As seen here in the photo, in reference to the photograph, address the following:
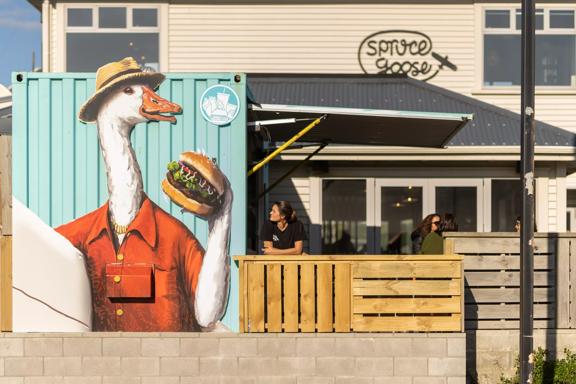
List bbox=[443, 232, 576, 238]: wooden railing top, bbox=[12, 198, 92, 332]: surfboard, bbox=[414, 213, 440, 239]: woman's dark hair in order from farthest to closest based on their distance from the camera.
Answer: bbox=[414, 213, 440, 239]: woman's dark hair
bbox=[443, 232, 576, 238]: wooden railing top
bbox=[12, 198, 92, 332]: surfboard

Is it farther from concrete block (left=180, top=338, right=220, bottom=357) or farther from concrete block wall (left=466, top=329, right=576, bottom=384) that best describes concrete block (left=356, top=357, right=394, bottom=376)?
concrete block wall (left=466, top=329, right=576, bottom=384)

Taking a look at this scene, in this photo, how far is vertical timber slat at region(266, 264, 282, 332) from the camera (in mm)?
10055

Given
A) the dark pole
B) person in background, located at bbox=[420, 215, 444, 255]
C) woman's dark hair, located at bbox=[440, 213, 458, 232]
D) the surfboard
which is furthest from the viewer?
woman's dark hair, located at bbox=[440, 213, 458, 232]

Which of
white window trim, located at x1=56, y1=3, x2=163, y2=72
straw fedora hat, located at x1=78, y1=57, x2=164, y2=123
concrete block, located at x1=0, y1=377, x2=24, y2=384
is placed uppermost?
white window trim, located at x1=56, y1=3, x2=163, y2=72

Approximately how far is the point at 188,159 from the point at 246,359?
6.73 ft

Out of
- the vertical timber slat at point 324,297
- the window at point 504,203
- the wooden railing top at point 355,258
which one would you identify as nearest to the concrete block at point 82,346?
the wooden railing top at point 355,258

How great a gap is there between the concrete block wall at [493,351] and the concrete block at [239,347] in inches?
103

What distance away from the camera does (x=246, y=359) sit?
32.7ft

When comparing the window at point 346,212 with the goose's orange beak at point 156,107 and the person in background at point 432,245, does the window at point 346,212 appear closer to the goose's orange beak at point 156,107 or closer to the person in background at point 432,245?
the person in background at point 432,245

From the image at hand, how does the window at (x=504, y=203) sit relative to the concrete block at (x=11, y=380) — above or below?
above

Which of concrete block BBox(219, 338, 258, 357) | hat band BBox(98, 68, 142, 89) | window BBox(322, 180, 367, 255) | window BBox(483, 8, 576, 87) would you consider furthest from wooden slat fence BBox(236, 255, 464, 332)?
window BBox(483, 8, 576, 87)

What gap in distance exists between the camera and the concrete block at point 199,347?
998 centimetres

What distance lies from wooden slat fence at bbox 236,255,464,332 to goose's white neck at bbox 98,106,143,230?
4.04 feet

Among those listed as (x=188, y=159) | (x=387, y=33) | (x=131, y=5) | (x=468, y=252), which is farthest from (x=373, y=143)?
(x=131, y=5)
